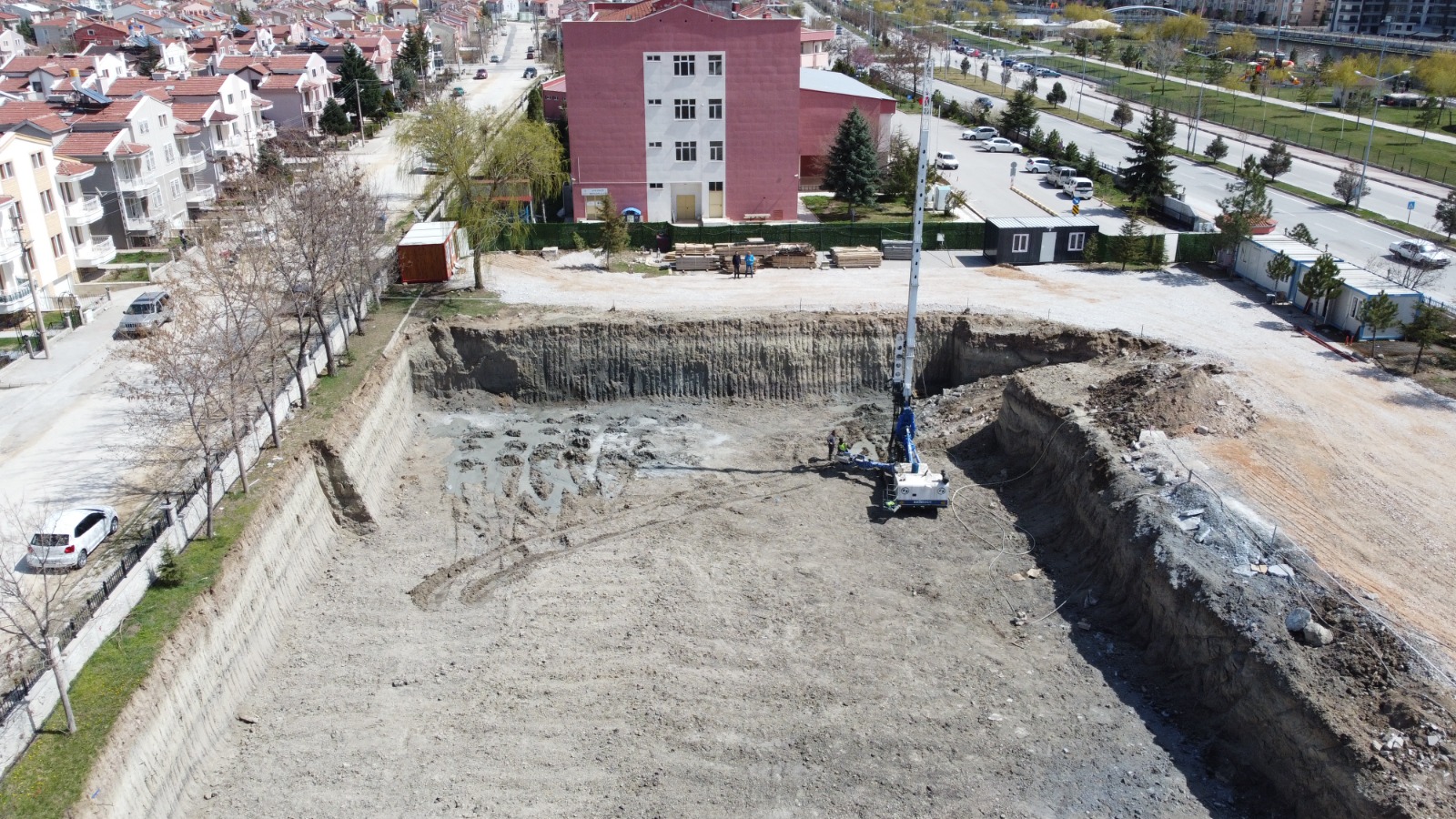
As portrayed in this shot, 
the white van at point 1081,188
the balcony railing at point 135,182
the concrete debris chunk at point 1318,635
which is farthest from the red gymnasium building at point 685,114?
the concrete debris chunk at point 1318,635

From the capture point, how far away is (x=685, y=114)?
166 feet

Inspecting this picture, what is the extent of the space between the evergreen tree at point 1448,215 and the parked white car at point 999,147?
28.7 meters

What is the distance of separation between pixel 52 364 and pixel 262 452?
1322 centimetres

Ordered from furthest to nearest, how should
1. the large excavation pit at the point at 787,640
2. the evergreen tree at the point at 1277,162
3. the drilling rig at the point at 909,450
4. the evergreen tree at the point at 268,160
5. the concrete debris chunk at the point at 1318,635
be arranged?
the evergreen tree at the point at 1277,162
the evergreen tree at the point at 268,160
the drilling rig at the point at 909,450
the concrete debris chunk at the point at 1318,635
the large excavation pit at the point at 787,640

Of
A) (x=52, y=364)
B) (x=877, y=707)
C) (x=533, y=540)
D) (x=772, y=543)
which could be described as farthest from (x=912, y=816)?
(x=52, y=364)

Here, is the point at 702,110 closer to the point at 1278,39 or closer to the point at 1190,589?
the point at 1190,589

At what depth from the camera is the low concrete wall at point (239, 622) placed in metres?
18.0

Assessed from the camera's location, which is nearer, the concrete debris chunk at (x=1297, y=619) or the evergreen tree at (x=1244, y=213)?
the concrete debris chunk at (x=1297, y=619)

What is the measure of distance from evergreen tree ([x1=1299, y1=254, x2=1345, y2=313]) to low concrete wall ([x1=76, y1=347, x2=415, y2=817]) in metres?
32.4

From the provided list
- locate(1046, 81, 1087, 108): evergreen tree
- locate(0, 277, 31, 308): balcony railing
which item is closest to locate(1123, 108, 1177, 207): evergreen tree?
locate(1046, 81, 1087, 108): evergreen tree

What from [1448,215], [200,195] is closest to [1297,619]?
[1448,215]

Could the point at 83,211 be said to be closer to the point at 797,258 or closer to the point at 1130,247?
the point at 797,258

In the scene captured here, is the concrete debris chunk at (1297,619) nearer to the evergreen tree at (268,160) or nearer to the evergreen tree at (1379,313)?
the evergreen tree at (1379,313)

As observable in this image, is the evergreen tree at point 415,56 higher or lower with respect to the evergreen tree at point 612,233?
higher
